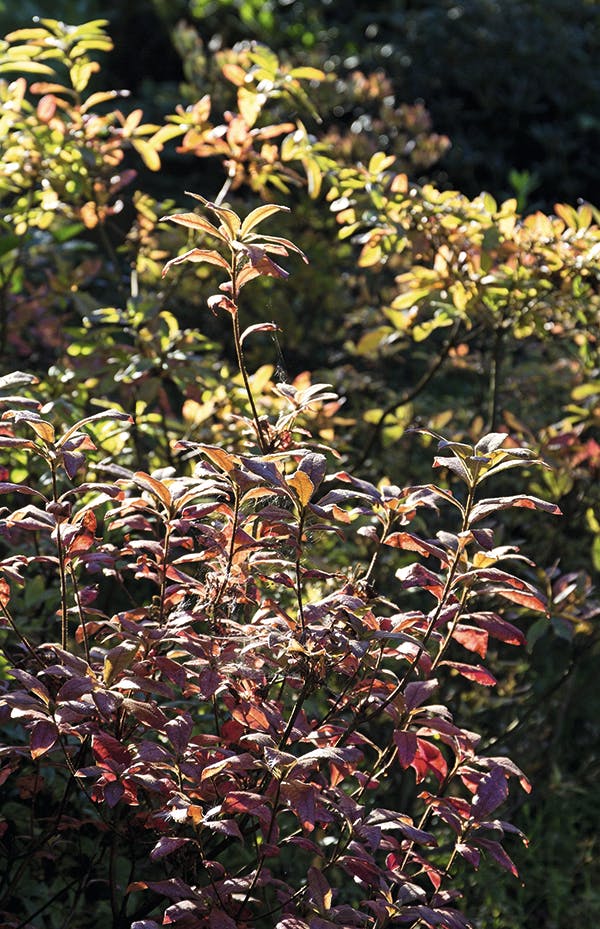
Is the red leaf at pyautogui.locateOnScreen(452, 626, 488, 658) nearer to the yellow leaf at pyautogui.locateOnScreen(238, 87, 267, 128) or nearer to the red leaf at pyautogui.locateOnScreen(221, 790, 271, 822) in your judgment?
the red leaf at pyautogui.locateOnScreen(221, 790, 271, 822)

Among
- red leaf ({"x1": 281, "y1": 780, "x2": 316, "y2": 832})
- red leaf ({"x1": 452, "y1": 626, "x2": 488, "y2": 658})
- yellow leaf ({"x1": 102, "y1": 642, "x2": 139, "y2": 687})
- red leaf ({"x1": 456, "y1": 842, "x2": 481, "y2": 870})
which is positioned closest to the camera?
red leaf ({"x1": 281, "y1": 780, "x2": 316, "y2": 832})

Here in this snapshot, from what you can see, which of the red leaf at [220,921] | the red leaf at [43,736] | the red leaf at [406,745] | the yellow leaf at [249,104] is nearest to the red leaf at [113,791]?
the red leaf at [43,736]

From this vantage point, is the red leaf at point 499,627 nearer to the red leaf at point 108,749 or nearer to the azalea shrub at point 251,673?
the azalea shrub at point 251,673

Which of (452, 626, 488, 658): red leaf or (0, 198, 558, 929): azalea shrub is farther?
(452, 626, 488, 658): red leaf

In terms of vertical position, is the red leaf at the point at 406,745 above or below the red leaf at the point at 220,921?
above

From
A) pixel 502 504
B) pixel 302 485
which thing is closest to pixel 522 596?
pixel 502 504

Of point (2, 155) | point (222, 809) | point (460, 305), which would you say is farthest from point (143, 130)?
point (222, 809)

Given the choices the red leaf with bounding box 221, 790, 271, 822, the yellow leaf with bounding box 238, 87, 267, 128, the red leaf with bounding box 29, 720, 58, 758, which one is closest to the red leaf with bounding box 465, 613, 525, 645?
the red leaf with bounding box 221, 790, 271, 822

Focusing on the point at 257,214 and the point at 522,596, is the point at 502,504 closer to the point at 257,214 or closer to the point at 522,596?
the point at 522,596

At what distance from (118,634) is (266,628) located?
24 cm

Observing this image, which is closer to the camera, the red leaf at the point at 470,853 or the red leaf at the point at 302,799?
the red leaf at the point at 302,799

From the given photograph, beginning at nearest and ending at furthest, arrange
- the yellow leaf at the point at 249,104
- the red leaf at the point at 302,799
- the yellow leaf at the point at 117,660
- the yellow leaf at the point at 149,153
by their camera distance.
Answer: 1. the red leaf at the point at 302,799
2. the yellow leaf at the point at 117,660
3. the yellow leaf at the point at 249,104
4. the yellow leaf at the point at 149,153

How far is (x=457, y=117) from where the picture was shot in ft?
30.1

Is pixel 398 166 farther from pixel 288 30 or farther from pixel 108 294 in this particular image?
pixel 288 30
